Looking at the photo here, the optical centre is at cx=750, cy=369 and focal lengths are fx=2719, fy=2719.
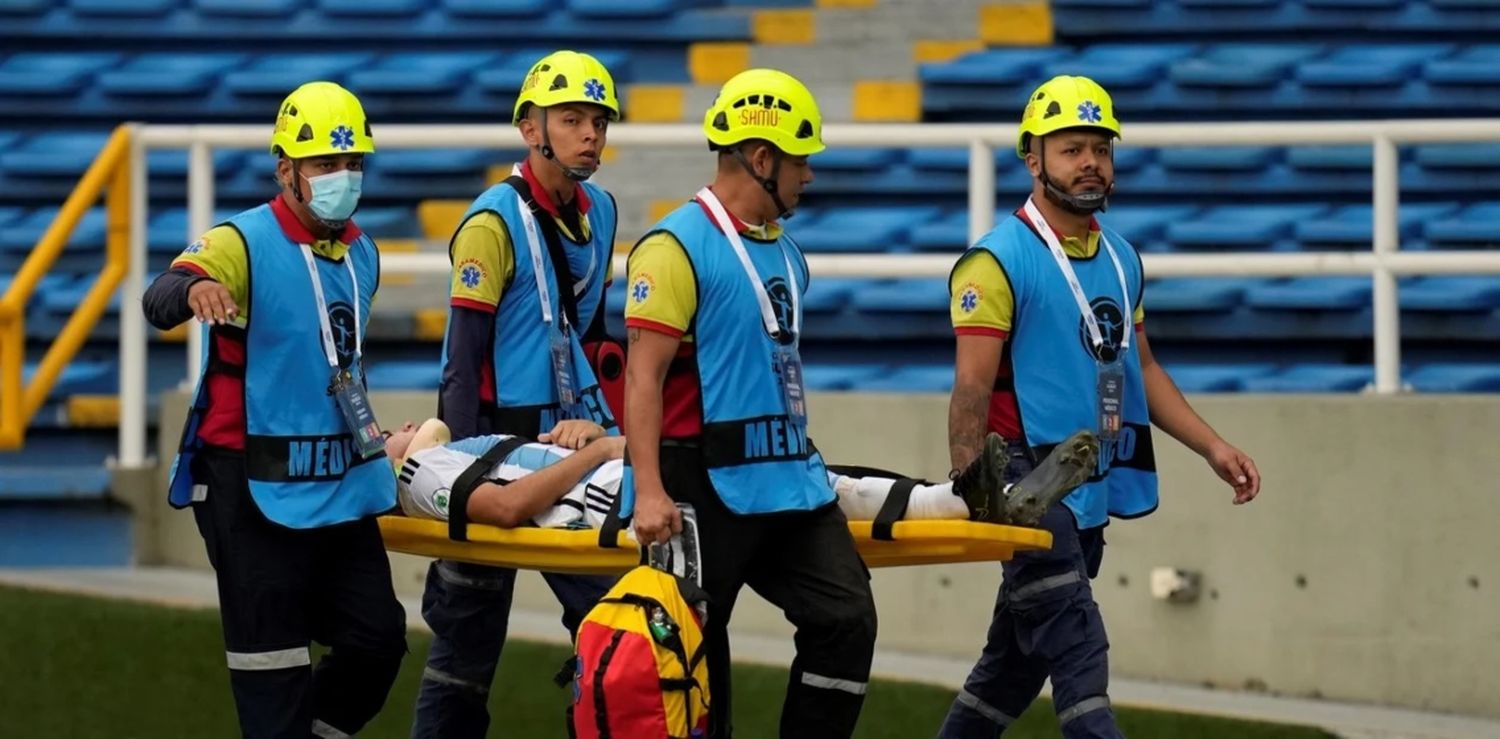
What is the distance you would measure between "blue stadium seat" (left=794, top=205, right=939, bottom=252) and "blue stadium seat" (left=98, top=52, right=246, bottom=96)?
3.24 m

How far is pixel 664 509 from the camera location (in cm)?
635

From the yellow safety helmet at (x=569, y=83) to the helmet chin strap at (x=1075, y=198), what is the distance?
119 centimetres

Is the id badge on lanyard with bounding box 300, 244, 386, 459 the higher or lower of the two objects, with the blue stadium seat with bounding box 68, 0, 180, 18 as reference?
lower

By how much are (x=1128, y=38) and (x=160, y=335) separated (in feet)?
15.3

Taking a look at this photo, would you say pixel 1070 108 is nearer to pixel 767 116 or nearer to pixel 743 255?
pixel 767 116

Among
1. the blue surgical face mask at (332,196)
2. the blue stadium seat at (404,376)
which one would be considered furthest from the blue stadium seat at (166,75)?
the blue surgical face mask at (332,196)

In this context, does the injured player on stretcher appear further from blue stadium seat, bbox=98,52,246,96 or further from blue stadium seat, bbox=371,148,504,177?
blue stadium seat, bbox=98,52,246,96

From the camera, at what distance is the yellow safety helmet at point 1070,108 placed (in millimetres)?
7117

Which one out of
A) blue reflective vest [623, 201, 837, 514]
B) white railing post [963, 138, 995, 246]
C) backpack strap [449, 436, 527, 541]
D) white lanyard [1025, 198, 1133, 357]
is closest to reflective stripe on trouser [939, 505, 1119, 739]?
white lanyard [1025, 198, 1133, 357]

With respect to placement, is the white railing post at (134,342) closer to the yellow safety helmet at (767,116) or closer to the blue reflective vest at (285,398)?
the blue reflective vest at (285,398)

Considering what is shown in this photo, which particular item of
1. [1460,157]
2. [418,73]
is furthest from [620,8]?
[1460,157]

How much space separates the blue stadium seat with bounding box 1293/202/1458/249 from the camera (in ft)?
37.0

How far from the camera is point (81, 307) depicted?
1058cm

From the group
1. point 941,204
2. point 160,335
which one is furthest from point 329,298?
point 941,204
